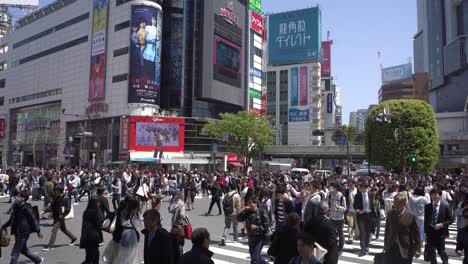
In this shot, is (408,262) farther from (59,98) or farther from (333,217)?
(59,98)

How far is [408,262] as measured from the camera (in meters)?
6.12

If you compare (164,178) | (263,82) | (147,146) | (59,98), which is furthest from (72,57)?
A: (164,178)

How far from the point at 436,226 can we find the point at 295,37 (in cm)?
10183

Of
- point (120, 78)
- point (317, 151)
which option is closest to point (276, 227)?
point (120, 78)

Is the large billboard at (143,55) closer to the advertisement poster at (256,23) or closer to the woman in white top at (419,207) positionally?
the advertisement poster at (256,23)

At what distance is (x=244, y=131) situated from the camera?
5538 centimetres

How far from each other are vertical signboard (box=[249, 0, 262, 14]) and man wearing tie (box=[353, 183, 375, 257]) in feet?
243

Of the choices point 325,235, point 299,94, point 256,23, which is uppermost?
point 256,23

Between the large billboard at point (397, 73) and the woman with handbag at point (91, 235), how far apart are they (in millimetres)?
149044

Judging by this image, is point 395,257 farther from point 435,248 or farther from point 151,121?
point 151,121

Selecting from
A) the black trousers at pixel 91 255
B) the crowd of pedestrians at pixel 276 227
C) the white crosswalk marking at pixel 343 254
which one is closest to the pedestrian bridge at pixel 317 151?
the crowd of pedestrians at pixel 276 227

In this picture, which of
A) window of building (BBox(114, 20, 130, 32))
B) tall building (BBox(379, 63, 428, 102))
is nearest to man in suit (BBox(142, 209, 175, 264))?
window of building (BBox(114, 20, 130, 32))

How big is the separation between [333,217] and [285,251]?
204 inches

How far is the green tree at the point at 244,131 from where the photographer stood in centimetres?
5538
